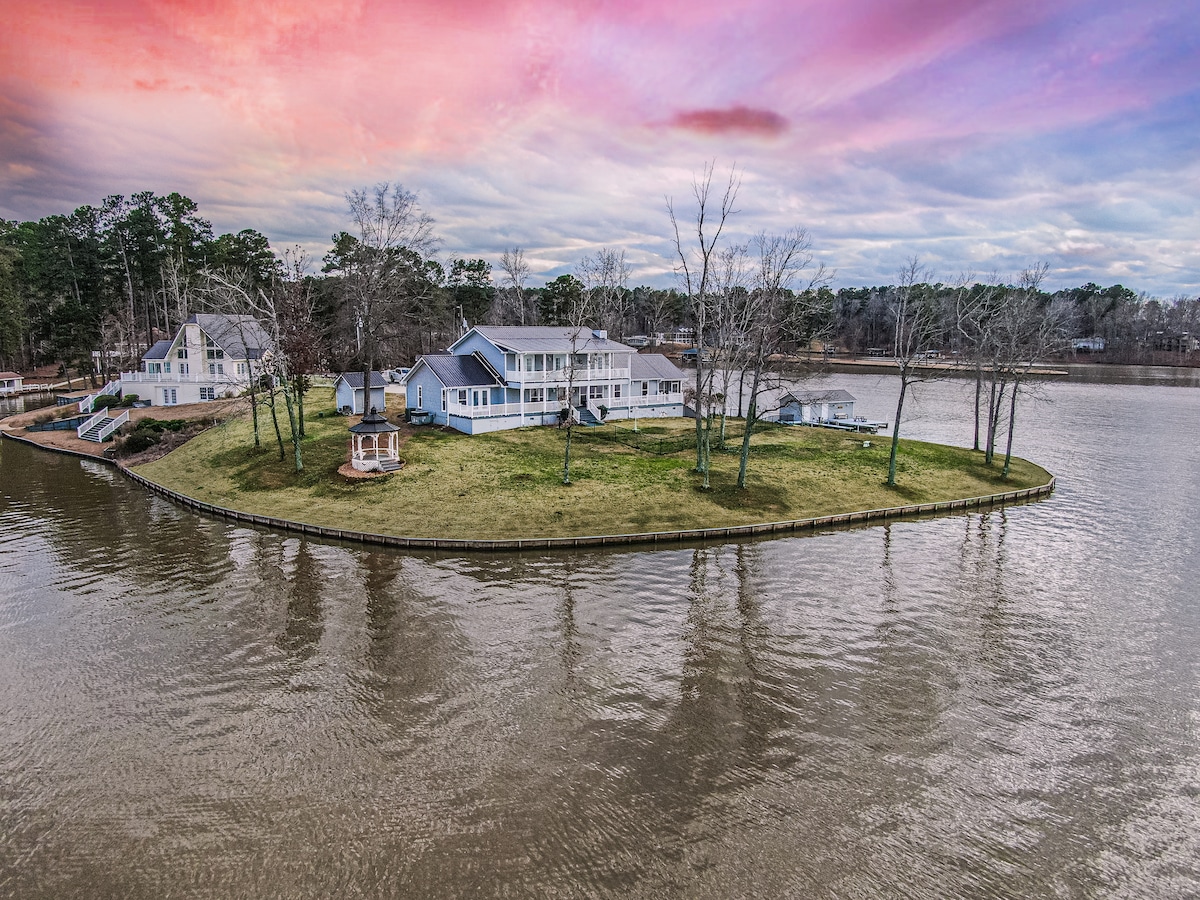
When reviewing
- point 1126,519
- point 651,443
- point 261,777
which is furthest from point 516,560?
point 1126,519

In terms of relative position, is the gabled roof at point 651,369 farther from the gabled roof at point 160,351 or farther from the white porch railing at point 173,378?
the gabled roof at point 160,351

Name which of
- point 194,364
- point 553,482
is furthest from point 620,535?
point 194,364

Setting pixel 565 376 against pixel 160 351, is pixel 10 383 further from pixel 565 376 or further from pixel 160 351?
pixel 565 376

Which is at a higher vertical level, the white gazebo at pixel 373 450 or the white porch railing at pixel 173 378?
the white porch railing at pixel 173 378

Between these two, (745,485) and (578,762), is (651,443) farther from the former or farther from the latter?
(578,762)

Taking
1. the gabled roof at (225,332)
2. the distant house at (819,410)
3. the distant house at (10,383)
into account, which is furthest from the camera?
the distant house at (10,383)

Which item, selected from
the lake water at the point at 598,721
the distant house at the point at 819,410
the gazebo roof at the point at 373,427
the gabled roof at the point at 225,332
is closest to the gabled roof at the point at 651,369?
the distant house at the point at 819,410

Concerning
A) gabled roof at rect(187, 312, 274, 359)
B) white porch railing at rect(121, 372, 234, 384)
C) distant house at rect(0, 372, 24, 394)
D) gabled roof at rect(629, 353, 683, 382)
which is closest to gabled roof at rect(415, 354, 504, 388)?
gabled roof at rect(629, 353, 683, 382)

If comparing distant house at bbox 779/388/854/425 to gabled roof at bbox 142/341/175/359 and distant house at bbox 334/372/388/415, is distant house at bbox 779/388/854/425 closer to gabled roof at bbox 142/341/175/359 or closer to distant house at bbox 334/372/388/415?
distant house at bbox 334/372/388/415
